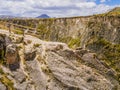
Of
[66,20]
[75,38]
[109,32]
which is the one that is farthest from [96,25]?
[66,20]

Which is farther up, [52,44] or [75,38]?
[52,44]

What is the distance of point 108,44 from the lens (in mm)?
130375

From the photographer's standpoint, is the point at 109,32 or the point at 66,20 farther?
the point at 66,20

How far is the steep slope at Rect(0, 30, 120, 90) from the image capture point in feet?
213

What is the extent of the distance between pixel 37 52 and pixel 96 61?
13.9m

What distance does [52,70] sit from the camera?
68750 mm

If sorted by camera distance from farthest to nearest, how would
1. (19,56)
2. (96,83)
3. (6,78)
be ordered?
(96,83), (19,56), (6,78)

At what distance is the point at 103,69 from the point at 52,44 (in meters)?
12.8

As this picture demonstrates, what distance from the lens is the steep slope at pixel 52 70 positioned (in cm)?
6500

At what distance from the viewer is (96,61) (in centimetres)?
7625

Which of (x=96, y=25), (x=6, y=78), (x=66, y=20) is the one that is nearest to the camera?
(x=6, y=78)

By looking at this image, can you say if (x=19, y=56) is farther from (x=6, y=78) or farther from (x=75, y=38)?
(x=75, y=38)

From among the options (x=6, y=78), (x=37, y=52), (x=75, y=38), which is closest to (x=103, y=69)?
(x=37, y=52)

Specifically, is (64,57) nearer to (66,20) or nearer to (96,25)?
(96,25)
